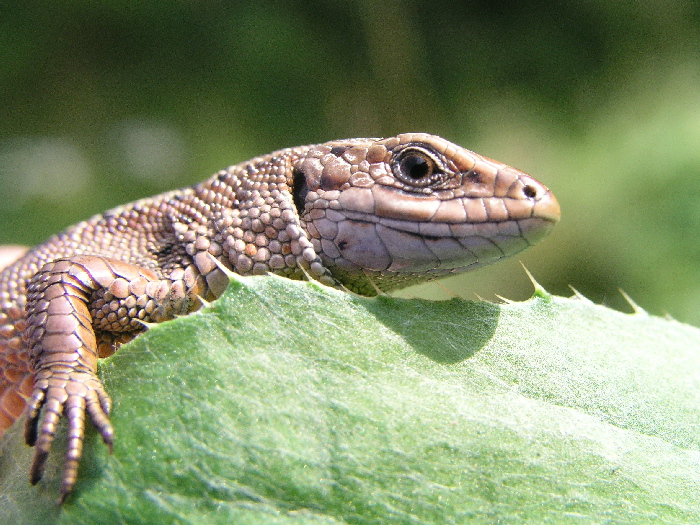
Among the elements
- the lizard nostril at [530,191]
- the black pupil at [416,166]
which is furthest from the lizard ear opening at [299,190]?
A: the lizard nostril at [530,191]

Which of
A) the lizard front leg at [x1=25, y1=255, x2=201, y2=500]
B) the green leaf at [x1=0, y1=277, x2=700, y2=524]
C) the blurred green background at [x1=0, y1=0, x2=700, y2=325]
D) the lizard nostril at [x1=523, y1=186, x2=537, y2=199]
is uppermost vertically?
the blurred green background at [x1=0, y1=0, x2=700, y2=325]

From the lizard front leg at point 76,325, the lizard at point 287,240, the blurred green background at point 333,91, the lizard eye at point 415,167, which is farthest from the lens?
the blurred green background at point 333,91

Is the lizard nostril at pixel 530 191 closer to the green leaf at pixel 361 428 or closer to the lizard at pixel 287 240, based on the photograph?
the lizard at pixel 287 240

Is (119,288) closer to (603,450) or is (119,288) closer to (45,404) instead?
(45,404)

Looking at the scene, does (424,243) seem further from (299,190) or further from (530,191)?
(299,190)

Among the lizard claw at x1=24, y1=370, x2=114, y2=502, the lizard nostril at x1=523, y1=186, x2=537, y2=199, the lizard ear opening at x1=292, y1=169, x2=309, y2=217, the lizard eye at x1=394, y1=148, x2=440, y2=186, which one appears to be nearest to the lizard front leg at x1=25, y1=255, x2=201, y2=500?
the lizard claw at x1=24, y1=370, x2=114, y2=502

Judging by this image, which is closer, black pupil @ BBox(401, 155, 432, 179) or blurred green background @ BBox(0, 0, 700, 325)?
black pupil @ BBox(401, 155, 432, 179)

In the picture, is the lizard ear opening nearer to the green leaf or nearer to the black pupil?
the black pupil
